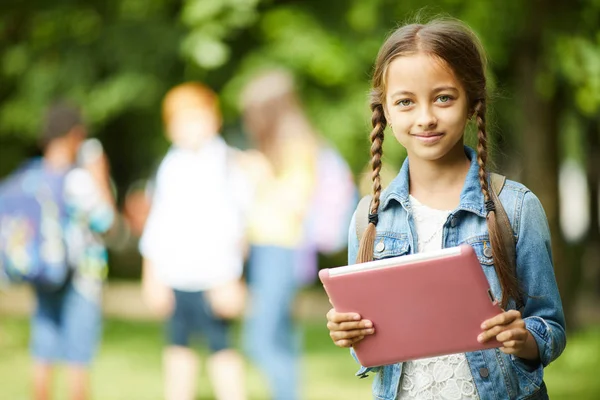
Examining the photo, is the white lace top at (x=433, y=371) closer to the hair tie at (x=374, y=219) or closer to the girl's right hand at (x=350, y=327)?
the hair tie at (x=374, y=219)

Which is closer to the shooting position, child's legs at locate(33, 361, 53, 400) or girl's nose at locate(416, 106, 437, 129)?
girl's nose at locate(416, 106, 437, 129)

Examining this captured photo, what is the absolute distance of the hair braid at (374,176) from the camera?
279cm

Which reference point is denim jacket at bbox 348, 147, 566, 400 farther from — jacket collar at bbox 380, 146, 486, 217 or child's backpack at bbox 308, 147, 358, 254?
child's backpack at bbox 308, 147, 358, 254

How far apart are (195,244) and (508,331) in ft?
12.3

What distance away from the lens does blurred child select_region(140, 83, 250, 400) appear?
6.04m

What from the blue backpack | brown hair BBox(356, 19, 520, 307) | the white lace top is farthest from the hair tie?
the blue backpack

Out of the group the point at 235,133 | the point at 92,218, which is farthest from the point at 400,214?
the point at 235,133

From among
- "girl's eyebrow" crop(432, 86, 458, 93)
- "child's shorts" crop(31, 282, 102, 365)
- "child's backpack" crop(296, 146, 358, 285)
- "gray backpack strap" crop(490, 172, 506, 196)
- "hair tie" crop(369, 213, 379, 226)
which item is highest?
"child's backpack" crop(296, 146, 358, 285)

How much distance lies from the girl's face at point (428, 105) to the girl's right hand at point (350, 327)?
0.47 m

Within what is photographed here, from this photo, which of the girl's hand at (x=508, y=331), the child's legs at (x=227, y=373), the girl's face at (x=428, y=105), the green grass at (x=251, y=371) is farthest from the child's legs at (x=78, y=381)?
the girl's hand at (x=508, y=331)

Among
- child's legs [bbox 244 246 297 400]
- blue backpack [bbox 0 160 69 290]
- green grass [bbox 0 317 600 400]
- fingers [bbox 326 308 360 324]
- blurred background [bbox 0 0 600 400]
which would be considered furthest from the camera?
blurred background [bbox 0 0 600 400]

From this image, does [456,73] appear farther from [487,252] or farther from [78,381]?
[78,381]

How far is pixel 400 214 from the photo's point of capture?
2.80m

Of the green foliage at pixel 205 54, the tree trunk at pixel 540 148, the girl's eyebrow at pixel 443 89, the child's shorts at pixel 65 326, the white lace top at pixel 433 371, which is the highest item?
the green foliage at pixel 205 54
